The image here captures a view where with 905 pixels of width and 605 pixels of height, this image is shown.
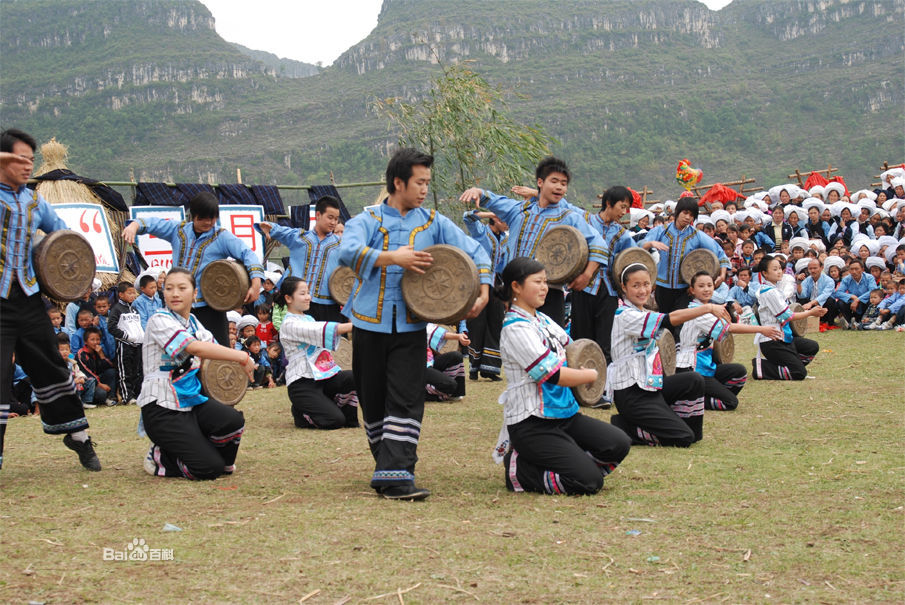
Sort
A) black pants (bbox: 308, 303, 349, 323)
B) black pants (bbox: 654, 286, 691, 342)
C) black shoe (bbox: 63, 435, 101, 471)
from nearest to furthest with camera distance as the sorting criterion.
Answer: black shoe (bbox: 63, 435, 101, 471) < black pants (bbox: 308, 303, 349, 323) < black pants (bbox: 654, 286, 691, 342)

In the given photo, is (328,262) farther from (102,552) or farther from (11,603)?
(11,603)

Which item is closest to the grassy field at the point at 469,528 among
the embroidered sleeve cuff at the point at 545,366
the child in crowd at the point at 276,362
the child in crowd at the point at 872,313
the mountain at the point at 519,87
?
the embroidered sleeve cuff at the point at 545,366

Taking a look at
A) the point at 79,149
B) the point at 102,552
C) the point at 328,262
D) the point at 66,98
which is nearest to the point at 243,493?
the point at 102,552

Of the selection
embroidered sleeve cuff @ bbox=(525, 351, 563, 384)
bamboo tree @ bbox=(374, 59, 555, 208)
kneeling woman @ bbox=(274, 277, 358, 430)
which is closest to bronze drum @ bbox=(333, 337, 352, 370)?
kneeling woman @ bbox=(274, 277, 358, 430)

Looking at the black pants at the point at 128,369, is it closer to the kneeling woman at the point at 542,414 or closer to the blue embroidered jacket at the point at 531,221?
the blue embroidered jacket at the point at 531,221

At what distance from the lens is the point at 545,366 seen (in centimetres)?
454

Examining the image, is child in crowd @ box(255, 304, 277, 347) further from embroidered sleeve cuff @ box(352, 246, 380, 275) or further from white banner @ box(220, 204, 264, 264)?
embroidered sleeve cuff @ box(352, 246, 380, 275)

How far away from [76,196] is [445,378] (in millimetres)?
5676

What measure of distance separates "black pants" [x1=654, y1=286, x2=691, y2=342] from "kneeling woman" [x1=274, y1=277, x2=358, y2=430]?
11.6 feet

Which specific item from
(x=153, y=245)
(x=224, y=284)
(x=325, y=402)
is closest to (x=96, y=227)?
(x=153, y=245)

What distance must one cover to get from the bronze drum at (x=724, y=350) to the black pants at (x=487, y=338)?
8.31 feet

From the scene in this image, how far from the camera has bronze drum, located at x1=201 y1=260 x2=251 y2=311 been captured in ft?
23.0

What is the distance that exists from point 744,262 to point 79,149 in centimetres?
3699

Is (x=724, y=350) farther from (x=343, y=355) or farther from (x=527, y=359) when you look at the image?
(x=527, y=359)
